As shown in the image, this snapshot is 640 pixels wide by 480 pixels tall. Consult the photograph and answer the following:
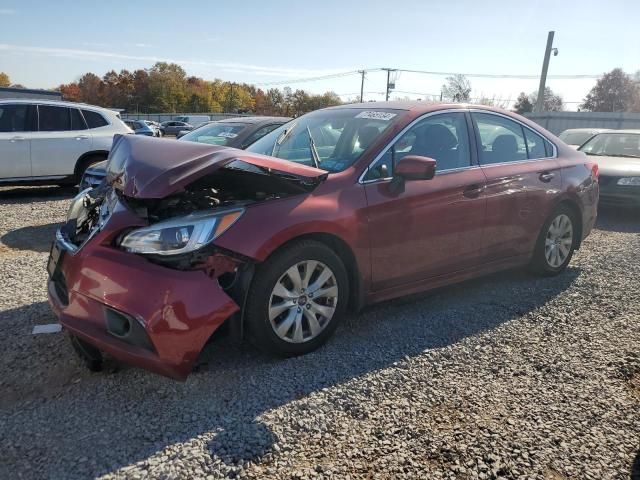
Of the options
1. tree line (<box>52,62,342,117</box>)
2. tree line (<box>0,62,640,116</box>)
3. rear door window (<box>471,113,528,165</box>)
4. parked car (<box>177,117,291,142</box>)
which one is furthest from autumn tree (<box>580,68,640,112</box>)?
rear door window (<box>471,113,528,165</box>)

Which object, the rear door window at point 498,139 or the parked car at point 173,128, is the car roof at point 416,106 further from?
the parked car at point 173,128

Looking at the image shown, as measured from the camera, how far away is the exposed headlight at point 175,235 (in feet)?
9.45

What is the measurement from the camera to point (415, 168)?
357cm

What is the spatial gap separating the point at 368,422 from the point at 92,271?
1754 millimetres

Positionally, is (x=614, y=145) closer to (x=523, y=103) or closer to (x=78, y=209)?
(x=78, y=209)

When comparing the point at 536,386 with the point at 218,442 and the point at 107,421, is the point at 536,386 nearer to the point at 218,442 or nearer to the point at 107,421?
the point at 218,442

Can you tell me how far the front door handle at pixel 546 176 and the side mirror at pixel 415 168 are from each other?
174 centimetres

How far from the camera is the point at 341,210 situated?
3418mm

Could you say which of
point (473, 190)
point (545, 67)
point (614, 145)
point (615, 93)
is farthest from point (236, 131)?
point (615, 93)

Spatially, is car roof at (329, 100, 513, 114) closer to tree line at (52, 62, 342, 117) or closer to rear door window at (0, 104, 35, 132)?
rear door window at (0, 104, 35, 132)

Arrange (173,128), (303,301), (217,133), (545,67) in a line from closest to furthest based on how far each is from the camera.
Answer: (303,301) < (217,133) < (545,67) < (173,128)

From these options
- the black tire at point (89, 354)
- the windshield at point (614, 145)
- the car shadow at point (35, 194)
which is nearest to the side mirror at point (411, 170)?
the black tire at point (89, 354)

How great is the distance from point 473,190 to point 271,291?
2.03m

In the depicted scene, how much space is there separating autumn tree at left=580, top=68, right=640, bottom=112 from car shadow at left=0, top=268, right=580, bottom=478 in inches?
2886
